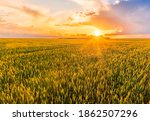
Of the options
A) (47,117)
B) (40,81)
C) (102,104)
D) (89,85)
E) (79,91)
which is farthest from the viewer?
(40,81)

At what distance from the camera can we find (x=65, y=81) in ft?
15.1

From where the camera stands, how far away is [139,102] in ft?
12.4

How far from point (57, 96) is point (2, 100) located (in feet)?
2.48

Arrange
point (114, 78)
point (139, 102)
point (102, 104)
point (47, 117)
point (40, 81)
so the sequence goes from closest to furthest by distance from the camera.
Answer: point (47, 117) < point (102, 104) < point (139, 102) < point (40, 81) < point (114, 78)

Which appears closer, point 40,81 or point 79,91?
point 79,91

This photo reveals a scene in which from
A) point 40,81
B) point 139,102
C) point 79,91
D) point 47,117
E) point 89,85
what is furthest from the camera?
point 40,81

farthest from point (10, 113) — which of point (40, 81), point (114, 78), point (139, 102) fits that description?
point (114, 78)

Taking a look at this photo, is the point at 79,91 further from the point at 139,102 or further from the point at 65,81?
the point at 139,102

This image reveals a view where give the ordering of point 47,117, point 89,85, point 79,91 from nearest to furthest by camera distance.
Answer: point 47,117 < point 79,91 < point 89,85

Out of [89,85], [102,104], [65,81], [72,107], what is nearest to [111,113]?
[102,104]

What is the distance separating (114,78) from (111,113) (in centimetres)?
184

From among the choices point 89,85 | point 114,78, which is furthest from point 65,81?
point 114,78

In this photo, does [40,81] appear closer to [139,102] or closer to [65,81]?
[65,81]

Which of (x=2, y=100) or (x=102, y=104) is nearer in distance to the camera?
(x=102, y=104)
